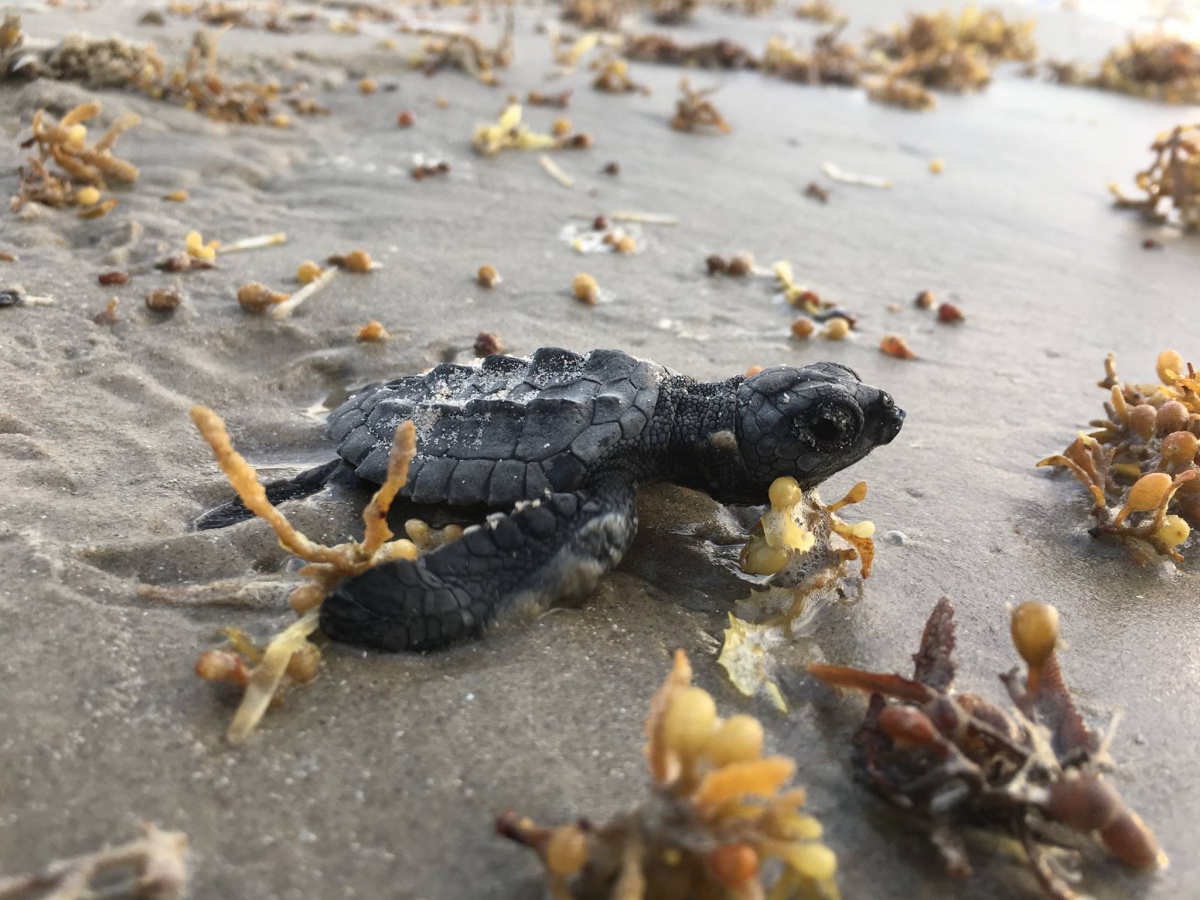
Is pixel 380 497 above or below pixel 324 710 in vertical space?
above

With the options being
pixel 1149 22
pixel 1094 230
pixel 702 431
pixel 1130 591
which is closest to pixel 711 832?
pixel 702 431

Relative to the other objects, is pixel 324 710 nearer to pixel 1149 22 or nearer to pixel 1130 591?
pixel 1130 591

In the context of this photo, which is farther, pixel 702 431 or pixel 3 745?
pixel 702 431

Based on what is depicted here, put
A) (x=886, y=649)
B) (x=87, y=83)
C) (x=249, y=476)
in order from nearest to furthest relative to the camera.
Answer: (x=249, y=476) → (x=886, y=649) → (x=87, y=83)

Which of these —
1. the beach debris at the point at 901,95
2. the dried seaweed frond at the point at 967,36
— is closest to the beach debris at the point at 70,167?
the beach debris at the point at 901,95

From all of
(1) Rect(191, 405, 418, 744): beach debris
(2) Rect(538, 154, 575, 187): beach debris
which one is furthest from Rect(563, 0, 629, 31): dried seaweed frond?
(1) Rect(191, 405, 418, 744): beach debris

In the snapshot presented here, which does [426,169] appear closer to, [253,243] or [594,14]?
[253,243]

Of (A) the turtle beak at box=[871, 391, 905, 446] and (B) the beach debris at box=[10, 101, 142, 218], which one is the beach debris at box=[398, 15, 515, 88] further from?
(A) the turtle beak at box=[871, 391, 905, 446]

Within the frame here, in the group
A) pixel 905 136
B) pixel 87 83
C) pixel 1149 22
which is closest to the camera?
pixel 87 83
